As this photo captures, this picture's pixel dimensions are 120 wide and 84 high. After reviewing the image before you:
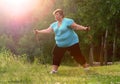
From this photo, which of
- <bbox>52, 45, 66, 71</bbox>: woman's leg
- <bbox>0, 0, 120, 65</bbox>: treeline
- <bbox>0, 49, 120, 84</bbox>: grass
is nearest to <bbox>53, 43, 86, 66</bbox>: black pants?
<bbox>52, 45, 66, 71</bbox>: woman's leg

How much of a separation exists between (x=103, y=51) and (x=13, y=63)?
26.9m

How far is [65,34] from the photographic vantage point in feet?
44.7

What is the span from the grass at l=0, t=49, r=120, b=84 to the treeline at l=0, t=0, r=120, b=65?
8248 mm

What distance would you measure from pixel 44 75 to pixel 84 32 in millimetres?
27564

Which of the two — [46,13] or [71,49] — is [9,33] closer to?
[46,13]

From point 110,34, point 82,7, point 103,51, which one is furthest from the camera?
point 103,51

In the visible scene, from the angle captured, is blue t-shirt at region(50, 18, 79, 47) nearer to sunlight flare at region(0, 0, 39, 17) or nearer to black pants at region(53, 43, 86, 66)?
black pants at region(53, 43, 86, 66)

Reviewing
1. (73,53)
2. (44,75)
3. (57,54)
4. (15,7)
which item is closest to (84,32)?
(15,7)

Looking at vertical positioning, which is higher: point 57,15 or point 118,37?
point 57,15

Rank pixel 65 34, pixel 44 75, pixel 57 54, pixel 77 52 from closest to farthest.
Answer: pixel 44 75 → pixel 65 34 → pixel 77 52 → pixel 57 54

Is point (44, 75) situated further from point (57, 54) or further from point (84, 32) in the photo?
point (84, 32)

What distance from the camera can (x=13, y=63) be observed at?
15758 mm

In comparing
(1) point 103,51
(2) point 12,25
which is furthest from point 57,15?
(2) point 12,25

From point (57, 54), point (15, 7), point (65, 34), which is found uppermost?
point (15, 7)
